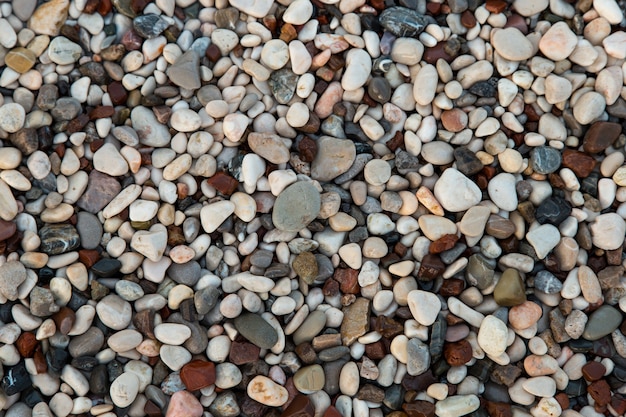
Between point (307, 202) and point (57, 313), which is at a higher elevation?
point (307, 202)

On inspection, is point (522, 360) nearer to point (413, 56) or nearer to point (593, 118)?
point (593, 118)

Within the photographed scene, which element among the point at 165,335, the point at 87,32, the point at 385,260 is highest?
the point at 87,32

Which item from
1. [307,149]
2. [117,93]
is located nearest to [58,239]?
[117,93]

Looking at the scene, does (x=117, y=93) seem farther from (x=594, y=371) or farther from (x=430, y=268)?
(x=594, y=371)

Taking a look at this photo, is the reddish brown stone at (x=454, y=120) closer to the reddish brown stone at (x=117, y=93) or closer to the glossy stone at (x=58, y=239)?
the reddish brown stone at (x=117, y=93)

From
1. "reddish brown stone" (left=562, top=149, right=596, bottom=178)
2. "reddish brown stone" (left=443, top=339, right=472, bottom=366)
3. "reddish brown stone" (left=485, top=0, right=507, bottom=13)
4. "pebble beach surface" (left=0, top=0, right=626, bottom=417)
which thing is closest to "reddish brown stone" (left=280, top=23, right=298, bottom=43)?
"pebble beach surface" (left=0, top=0, right=626, bottom=417)

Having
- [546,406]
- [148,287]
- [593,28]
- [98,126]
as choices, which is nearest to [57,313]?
[148,287]

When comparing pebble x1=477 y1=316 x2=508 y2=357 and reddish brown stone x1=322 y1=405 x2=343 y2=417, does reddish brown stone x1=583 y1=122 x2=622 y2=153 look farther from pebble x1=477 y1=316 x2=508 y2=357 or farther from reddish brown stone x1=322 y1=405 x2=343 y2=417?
reddish brown stone x1=322 y1=405 x2=343 y2=417

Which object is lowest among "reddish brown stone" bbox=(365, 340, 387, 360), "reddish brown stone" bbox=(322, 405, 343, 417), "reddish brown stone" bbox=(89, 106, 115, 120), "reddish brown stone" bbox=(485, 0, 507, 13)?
"reddish brown stone" bbox=(322, 405, 343, 417)
